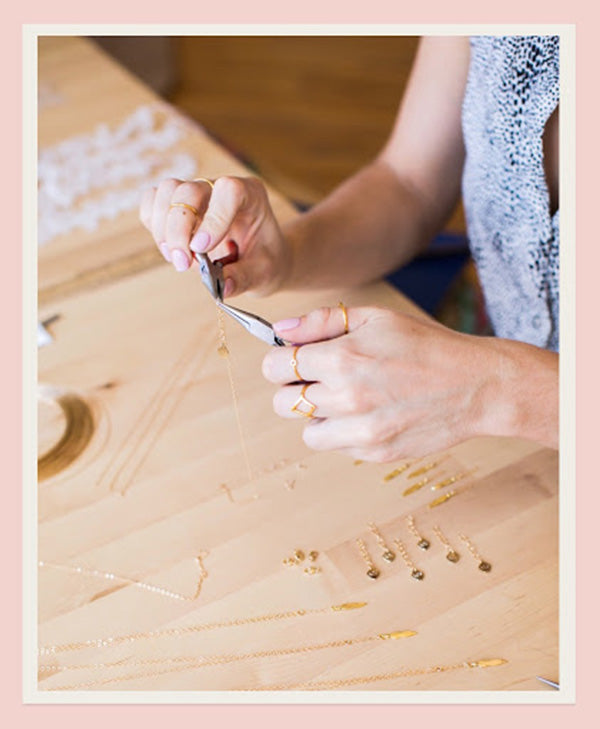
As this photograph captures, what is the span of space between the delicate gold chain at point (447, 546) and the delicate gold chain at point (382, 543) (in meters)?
0.06

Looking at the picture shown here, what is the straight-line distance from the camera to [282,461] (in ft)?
3.55

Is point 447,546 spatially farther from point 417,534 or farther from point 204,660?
point 204,660

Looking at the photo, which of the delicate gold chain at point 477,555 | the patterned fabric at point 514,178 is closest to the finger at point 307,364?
the delicate gold chain at point 477,555

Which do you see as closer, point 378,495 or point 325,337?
point 325,337

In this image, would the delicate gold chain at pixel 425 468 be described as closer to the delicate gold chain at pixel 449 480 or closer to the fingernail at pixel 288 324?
the delicate gold chain at pixel 449 480

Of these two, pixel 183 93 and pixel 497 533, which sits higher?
pixel 183 93

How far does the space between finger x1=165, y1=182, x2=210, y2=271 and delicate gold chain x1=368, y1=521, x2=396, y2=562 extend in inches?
15.5

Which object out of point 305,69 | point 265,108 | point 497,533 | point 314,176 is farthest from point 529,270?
point 305,69

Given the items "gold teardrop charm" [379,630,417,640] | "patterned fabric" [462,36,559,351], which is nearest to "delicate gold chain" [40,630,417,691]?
"gold teardrop charm" [379,630,417,640]

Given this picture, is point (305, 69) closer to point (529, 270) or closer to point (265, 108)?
point (265, 108)

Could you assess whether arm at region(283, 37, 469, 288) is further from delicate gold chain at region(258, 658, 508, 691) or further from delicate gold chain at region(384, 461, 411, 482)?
delicate gold chain at region(258, 658, 508, 691)

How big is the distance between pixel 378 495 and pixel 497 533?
6.0 inches

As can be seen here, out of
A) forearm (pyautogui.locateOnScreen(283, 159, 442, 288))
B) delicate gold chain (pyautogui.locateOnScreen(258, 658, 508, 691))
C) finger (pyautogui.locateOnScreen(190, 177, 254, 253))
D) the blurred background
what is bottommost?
delicate gold chain (pyautogui.locateOnScreen(258, 658, 508, 691))

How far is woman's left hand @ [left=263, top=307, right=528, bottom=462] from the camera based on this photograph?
0.88 metres
